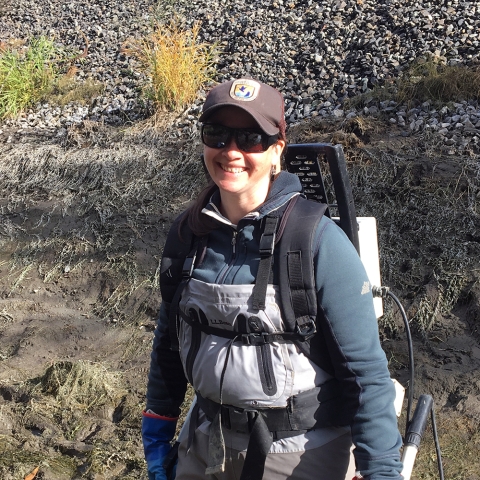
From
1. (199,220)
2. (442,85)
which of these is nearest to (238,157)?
(199,220)

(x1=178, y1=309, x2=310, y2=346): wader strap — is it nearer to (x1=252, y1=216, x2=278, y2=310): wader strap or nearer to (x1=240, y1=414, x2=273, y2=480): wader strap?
(x1=252, y1=216, x2=278, y2=310): wader strap

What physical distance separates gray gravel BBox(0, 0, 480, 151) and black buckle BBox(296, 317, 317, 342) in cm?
450

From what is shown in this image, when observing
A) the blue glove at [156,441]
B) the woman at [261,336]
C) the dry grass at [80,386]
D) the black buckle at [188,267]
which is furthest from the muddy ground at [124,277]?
the black buckle at [188,267]

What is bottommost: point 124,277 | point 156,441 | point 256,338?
point 124,277

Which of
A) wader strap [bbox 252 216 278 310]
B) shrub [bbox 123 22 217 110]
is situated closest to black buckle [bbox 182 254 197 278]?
wader strap [bbox 252 216 278 310]

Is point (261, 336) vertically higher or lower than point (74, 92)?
lower

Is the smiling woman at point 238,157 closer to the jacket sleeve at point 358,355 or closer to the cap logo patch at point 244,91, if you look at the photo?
the cap logo patch at point 244,91

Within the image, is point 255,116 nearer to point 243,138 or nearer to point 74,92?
point 243,138

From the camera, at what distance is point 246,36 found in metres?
8.12

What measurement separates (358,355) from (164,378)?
0.78 meters

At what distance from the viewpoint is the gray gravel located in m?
6.69

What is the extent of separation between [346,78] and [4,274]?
3.92 m

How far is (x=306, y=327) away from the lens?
1.85 metres

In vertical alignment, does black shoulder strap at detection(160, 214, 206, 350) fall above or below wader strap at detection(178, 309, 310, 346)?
above
